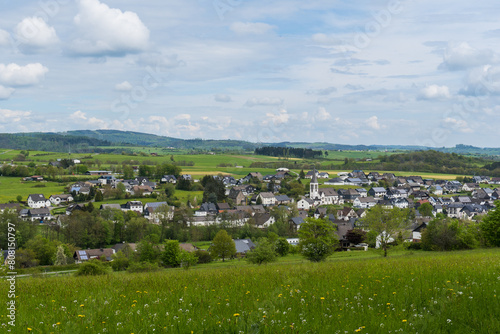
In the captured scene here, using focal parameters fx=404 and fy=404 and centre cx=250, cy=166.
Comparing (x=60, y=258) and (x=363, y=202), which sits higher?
(x=363, y=202)

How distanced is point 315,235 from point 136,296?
28.1 metres

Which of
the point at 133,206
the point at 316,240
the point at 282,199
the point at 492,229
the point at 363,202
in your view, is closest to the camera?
the point at 316,240

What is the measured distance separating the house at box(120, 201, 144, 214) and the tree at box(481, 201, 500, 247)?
77081 mm

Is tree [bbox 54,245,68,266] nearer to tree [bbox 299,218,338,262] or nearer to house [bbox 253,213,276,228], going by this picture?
tree [bbox 299,218,338,262]

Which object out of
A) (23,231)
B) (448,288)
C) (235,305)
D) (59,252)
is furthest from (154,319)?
(23,231)

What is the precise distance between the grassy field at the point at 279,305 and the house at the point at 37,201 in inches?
3741

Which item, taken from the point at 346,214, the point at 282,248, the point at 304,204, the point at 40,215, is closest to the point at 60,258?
the point at 282,248

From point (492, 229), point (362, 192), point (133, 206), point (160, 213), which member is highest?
point (492, 229)

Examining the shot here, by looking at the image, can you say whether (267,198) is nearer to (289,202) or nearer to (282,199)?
(282,199)

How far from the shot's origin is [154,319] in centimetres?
580

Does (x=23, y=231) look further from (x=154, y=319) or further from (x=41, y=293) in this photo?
(x=154, y=319)

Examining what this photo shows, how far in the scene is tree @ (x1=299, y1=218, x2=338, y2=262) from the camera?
3372cm

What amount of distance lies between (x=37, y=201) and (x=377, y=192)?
104 metres

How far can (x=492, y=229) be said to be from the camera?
36.5 meters
